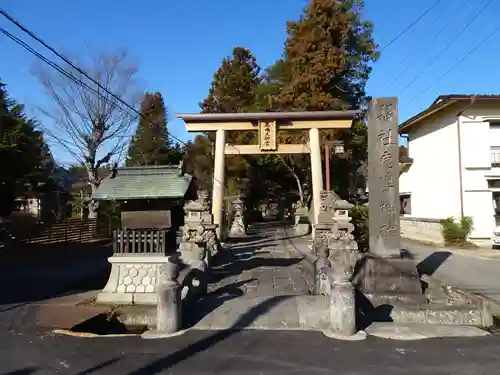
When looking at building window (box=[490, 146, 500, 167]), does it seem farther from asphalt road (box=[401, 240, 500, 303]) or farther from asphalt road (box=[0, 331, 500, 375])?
asphalt road (box=[0, 331, 500, 375])

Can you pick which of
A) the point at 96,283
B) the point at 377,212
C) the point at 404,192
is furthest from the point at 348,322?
the point at 404,192

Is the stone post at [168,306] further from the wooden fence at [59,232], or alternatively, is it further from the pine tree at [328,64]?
the pine tree at [328,64]

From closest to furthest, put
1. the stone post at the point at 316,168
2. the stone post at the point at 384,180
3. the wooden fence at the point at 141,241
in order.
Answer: the stone post at the point at 384,180, the wooden fence at the point at 141,241, the stone post at the point at 316,168

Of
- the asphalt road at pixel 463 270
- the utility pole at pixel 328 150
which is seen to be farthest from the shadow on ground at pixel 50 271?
the utility pole at pixel 328 150

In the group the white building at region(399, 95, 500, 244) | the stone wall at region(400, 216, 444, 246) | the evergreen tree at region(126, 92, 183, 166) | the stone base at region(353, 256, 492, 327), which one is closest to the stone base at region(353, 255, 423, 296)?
the stone base at region(353, 256, 492, 327)

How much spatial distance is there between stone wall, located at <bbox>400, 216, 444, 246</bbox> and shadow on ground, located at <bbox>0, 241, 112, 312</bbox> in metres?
16.2

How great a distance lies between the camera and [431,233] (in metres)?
22.3

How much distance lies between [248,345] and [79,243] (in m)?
19.7

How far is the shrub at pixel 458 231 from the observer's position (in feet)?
64.8

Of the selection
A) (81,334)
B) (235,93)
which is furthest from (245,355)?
(235,93)

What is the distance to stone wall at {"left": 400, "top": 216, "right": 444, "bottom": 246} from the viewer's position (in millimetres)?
21516

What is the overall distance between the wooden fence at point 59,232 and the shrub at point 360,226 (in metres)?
15.0

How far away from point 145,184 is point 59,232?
14299 mm

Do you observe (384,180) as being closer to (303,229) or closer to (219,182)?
(219,182)
